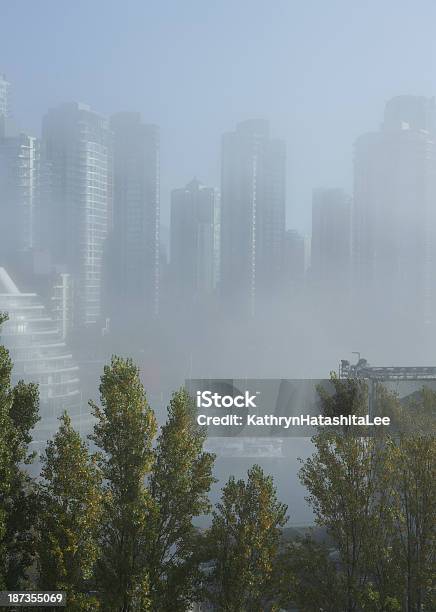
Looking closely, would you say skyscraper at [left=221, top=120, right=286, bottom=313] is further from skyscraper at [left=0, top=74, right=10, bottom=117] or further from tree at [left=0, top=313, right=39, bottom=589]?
tree at [left=0, top=313, right=39, bottom=589]

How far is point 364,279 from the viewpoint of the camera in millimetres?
88438

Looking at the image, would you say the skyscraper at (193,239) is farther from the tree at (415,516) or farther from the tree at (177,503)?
the tree at (177,503)

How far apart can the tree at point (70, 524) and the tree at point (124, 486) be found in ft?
1.82

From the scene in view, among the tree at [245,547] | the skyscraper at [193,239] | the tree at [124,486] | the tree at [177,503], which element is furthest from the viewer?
the skyscraper at [193,239]

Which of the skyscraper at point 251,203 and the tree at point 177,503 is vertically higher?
the skyscraper at point 251,203

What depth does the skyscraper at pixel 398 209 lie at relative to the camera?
3238 inches

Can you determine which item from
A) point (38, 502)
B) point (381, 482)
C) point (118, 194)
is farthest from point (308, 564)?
point (118, 194)

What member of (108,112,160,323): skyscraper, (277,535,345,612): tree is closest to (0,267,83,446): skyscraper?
(108,112,160,323): skyscraper

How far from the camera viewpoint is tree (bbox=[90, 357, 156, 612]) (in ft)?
32.4

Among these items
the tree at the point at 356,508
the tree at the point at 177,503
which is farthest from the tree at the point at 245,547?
the tree at the point at 356,508

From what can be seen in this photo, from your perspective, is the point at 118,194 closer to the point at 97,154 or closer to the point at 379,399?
the point at 97,154

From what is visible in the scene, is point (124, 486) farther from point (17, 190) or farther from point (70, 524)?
point (17, 190)

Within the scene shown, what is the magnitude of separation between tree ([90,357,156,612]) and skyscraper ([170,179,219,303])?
7832cm

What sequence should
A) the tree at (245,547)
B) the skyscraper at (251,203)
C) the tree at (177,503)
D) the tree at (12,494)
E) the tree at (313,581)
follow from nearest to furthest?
the tree at (12,494), the tree at (245,547), the tree at (177,503), the tree at (313,581), the skyscraper at (251,203)
